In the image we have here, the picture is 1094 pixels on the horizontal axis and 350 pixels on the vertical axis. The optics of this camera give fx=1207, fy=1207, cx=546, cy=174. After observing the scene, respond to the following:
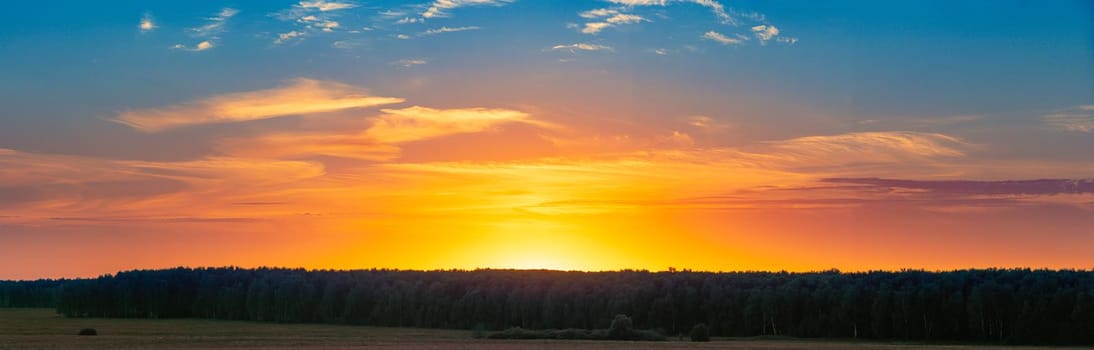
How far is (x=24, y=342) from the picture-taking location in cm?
9450

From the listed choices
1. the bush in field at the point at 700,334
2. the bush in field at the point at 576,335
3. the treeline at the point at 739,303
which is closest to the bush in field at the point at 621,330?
the bush in field at the point at 576,335

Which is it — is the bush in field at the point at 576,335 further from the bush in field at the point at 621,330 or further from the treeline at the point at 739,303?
the treeline at the point at 739,303

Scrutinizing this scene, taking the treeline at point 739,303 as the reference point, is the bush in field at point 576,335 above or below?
below

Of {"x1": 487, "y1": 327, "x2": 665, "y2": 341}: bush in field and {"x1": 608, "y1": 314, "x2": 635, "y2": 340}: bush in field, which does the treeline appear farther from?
{"x1": 608, "y1": 314, "x2": 635, "y2": 340}: bush in field

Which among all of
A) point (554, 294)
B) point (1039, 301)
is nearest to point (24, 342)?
point (554, 294)

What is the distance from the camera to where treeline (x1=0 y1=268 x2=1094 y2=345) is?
128 metres

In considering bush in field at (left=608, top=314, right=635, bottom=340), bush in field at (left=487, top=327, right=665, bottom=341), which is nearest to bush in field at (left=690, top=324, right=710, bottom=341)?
bush in field at (left=487, top=327, right=665, bottom=341)

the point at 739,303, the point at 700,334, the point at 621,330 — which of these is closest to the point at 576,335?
the point at 621,330

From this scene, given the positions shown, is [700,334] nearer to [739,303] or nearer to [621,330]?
[621,330]

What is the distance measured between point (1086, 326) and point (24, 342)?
100 m

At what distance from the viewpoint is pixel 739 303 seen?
146 metres

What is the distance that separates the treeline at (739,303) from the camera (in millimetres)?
128500

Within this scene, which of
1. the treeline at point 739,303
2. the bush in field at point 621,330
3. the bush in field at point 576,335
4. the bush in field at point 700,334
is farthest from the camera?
the treeline at point 739,303

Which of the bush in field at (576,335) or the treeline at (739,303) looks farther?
the treeline at (739,303)
